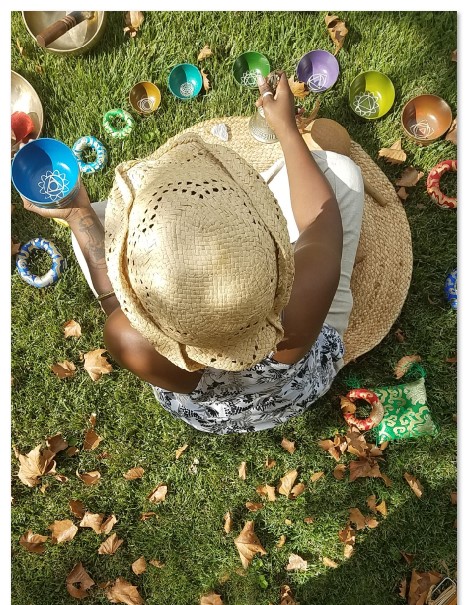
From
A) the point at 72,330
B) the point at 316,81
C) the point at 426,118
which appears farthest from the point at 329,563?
the point at 316,81

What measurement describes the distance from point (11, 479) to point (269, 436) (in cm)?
154

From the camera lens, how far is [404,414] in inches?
125

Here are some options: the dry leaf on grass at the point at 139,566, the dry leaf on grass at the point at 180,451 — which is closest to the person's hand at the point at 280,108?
the dry leaf on grass at the point at 180,451

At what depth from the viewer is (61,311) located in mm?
3426

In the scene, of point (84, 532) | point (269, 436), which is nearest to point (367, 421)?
point (269, 436)

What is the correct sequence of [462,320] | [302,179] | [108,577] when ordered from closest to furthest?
[302,179] < [108,577] < [462,320]

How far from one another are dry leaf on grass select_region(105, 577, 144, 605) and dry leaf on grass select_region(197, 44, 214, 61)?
327cm

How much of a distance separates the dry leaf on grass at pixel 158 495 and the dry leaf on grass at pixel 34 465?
1.97 ft

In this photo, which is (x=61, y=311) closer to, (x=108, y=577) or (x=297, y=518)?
(x=108, y=577)

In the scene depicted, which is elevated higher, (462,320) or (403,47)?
(403,47)

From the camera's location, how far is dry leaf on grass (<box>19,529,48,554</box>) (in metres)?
3.12

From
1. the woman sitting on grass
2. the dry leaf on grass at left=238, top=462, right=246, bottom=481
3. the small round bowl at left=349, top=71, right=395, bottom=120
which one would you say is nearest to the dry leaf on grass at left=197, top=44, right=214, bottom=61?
the small round bowl at left=349, top=71, right=395, bottom=120

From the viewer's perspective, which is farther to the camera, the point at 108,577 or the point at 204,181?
the point at 108,577

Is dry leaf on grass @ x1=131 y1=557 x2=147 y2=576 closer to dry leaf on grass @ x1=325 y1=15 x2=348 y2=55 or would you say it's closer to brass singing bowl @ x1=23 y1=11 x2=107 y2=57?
brass singing bowl @ x1=23 y1=11 x2=107 y2=57
